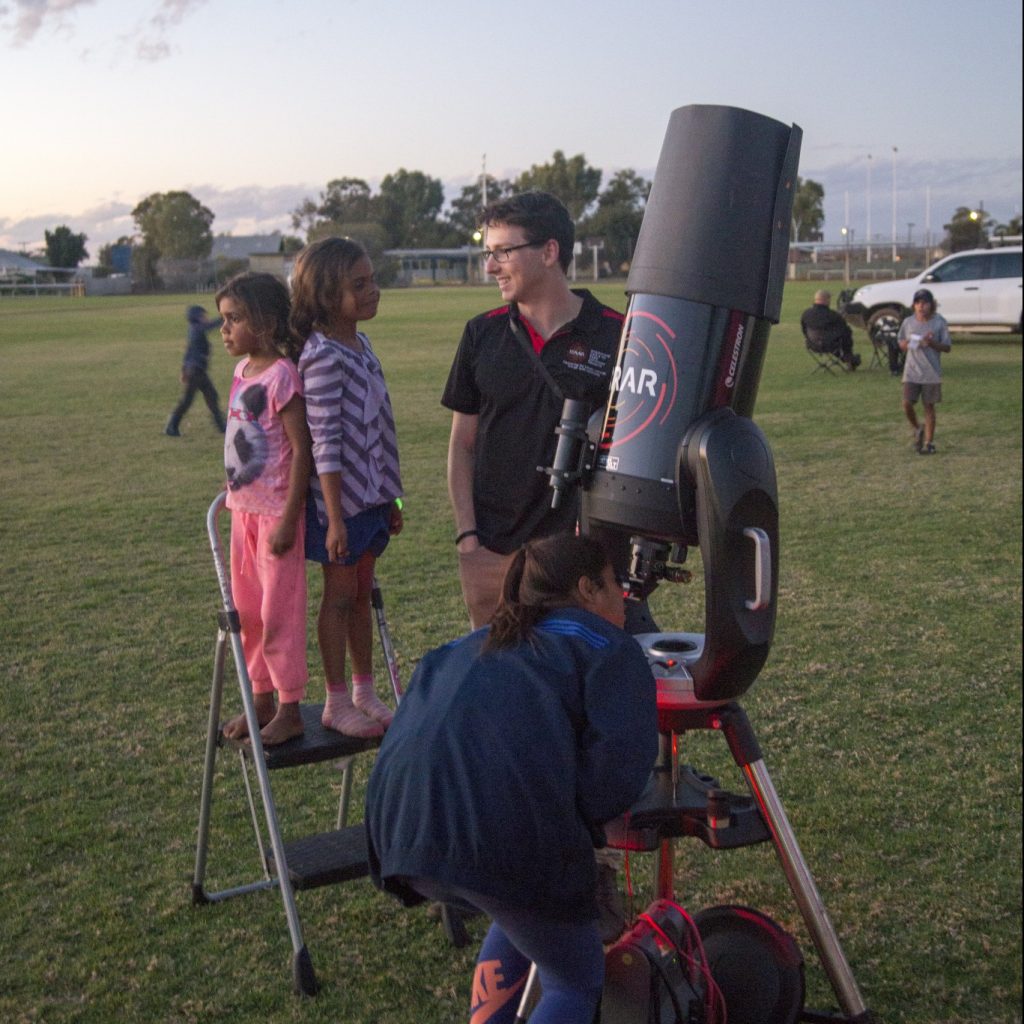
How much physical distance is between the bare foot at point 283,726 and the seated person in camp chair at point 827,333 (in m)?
18.7

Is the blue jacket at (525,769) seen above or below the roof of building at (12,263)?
below

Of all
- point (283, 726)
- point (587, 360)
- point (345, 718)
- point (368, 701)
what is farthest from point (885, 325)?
point (283, 726)

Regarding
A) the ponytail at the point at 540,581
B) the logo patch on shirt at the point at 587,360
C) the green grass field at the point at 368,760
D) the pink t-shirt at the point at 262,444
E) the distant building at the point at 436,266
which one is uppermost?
the distant building at the point at 436,266

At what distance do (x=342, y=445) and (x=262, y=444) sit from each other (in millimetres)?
230

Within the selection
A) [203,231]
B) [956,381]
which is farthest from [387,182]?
[956,381]

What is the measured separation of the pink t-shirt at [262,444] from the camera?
142 inches

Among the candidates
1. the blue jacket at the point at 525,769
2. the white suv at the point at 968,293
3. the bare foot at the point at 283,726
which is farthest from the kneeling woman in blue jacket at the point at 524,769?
the white suv at the point at 968,293

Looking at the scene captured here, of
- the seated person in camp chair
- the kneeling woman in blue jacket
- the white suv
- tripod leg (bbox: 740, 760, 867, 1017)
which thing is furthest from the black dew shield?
the white suv

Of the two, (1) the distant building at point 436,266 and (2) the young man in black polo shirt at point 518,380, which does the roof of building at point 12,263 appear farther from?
(1) the distant building at point 436,266

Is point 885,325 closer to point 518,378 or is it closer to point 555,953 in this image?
point 518,378

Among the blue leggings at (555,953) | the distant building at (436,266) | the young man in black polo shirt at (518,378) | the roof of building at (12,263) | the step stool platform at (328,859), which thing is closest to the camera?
the blue leggings at (555,953)

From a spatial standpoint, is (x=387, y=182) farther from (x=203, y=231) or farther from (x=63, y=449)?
(x=63, y=449)

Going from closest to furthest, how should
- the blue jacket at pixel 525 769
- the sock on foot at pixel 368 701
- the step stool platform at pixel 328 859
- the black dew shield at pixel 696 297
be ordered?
the blue jacket at pixel 525 769 → the black dew shield at pixel 696 297 → the step stool platform at pixel 328 859 → the sock on foot at pixel 368 701

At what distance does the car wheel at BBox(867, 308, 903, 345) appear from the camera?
72.6 feet
